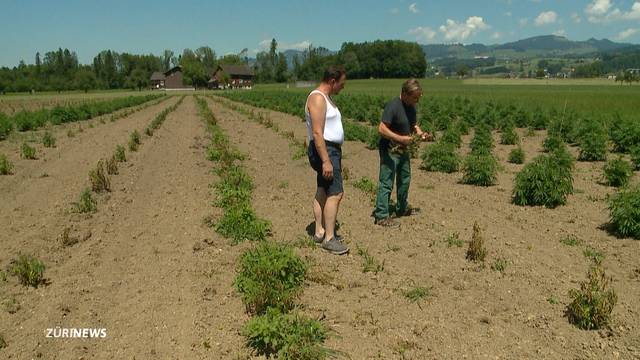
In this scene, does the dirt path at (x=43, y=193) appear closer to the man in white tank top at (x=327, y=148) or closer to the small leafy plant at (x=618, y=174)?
the man in white tank top at (x=327, y=148)

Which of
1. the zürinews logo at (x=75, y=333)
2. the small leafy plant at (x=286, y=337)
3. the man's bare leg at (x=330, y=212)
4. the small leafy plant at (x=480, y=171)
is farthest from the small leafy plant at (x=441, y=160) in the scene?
the zürinews logo at (x=75, y=333)

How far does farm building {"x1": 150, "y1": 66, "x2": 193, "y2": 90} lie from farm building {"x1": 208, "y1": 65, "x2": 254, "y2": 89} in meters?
8.47

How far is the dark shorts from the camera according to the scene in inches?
235

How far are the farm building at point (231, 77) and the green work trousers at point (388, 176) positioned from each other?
401 feet

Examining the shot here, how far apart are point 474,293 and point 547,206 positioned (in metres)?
4.04

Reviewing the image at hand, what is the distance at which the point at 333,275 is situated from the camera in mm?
5590

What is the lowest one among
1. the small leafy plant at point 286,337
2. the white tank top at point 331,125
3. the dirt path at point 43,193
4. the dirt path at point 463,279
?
the dirt path at point 463,279

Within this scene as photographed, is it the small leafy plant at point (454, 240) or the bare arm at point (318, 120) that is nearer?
the bare arm at point (318, 120)

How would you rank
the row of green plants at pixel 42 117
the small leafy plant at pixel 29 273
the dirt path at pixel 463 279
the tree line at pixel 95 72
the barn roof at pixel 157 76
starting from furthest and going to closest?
the barn roof at pixel 157 76, the tree line at pixel 95 72, the row of green plants at pixel 42 117, the small leafy plant at pixel 29 273, the dirt path at pixel 463 279

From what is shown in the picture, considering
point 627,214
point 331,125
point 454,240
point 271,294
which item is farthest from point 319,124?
point 627,214

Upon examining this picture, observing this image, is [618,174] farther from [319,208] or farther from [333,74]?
[333,74]

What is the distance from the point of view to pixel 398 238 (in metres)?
6.80

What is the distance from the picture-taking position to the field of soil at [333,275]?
4176 mm

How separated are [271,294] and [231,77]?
13699cm
